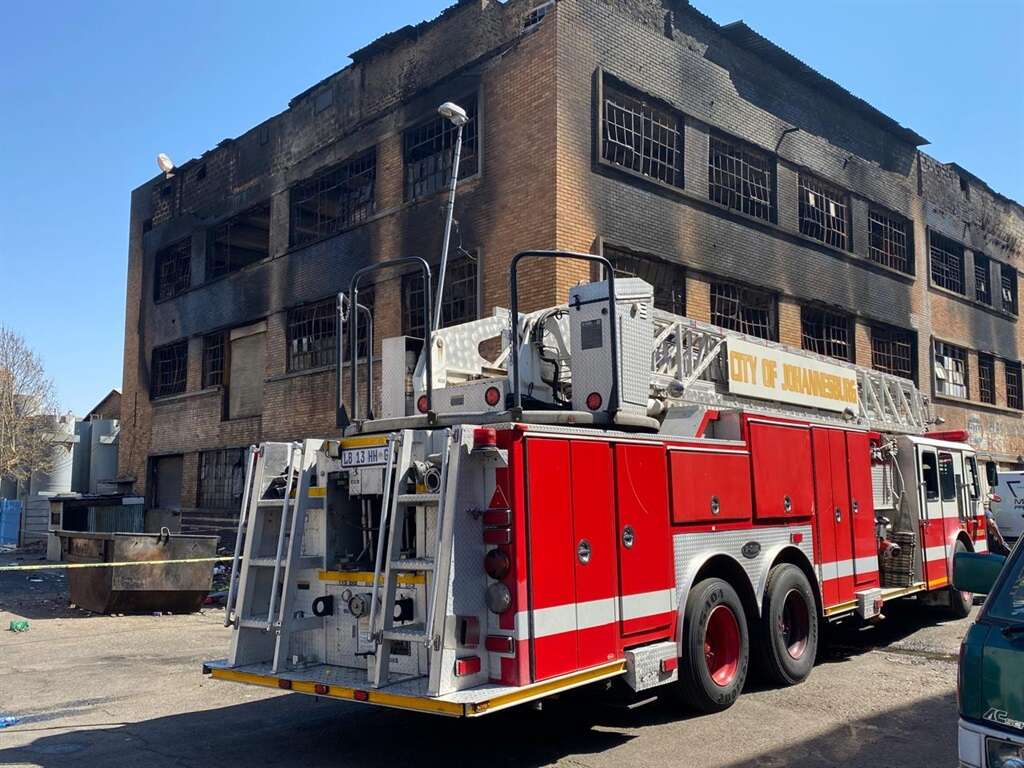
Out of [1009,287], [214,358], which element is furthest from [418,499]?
[1009,287]

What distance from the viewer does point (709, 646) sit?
23.6 ft

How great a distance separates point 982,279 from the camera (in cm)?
2752

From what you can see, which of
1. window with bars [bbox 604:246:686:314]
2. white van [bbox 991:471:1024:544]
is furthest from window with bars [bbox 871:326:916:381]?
window with bars [bbox 604:246:686:314]

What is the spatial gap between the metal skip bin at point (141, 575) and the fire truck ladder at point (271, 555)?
291 inches

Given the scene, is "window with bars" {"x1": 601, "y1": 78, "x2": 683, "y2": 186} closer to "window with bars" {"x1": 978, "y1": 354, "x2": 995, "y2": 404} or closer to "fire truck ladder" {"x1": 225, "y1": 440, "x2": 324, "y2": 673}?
"fire truck ladder" {"x1": 225, "y1": 440, "x2": 324, "y2": 673}

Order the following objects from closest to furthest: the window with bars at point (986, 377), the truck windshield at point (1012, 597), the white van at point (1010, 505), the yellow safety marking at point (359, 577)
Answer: the truck windshield at point (1012, 597), the yellow safety marking at point (359, 577), the white van at point (1010, 505), the window with bars at point (986, 377)

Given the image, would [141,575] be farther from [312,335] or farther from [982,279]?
[982,279]

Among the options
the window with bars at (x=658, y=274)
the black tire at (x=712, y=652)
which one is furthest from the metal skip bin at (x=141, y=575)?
the black tire at (x=712, y=652)

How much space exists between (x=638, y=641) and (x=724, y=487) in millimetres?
1717

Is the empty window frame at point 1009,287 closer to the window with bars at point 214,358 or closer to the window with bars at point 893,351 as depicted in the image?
the window with bars at point 893,351

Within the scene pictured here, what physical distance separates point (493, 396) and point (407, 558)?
1786 millimetres

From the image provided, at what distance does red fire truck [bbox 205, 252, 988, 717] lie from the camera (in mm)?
5465

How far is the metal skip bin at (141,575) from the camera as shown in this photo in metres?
13.2

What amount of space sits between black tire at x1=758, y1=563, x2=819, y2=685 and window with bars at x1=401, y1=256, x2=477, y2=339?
8.77m
